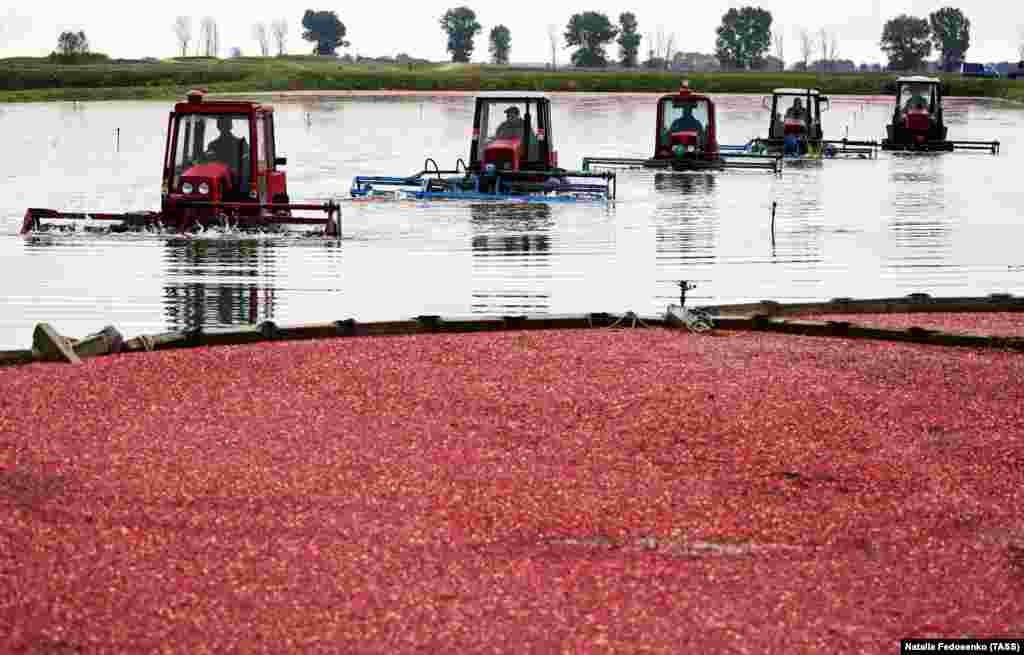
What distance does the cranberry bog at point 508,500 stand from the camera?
7.43 m

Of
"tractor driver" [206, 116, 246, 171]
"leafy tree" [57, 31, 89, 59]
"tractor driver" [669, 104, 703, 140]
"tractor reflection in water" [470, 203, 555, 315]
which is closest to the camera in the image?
"tractor reflection in water" [470, 203, 555, 315]

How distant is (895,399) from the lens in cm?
1195

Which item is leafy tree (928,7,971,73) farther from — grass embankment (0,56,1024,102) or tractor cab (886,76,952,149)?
tractor cab (886,76,952,149)

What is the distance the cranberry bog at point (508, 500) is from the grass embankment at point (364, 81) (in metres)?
104

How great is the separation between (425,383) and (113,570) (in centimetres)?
447

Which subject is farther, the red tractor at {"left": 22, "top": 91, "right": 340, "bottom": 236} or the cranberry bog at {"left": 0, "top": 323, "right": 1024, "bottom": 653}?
the red tractor at {"left": 22, "top": 91, "right": 340, "bottom": 236}

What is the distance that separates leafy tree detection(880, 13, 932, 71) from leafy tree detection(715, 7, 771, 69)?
13.8 metres

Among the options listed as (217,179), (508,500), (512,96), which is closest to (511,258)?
(217,179)

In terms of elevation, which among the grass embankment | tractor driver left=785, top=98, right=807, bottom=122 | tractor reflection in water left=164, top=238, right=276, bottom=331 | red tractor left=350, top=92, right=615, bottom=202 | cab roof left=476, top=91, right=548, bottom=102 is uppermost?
the grass embankment

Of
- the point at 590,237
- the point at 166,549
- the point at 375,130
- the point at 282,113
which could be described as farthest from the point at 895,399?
the point at 282,113

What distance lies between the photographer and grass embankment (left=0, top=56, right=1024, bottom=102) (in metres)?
124

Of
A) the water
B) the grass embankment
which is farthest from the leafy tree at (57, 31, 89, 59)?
the water

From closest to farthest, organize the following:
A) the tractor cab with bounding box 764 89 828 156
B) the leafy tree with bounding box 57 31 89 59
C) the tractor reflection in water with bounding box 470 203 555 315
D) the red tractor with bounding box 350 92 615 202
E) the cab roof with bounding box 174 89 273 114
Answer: the tractor reflection in water with bounding box 470 203 555 315 < the cab roof with bounding box 174 89 273 114 < the red tractor with bounding box 350 92 615 202 < the tractor cab with bounding box 764 89 828 156 < the leafy tree with bounding box 57 31 89 59

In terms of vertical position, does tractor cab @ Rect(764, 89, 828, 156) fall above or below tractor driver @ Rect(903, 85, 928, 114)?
below
